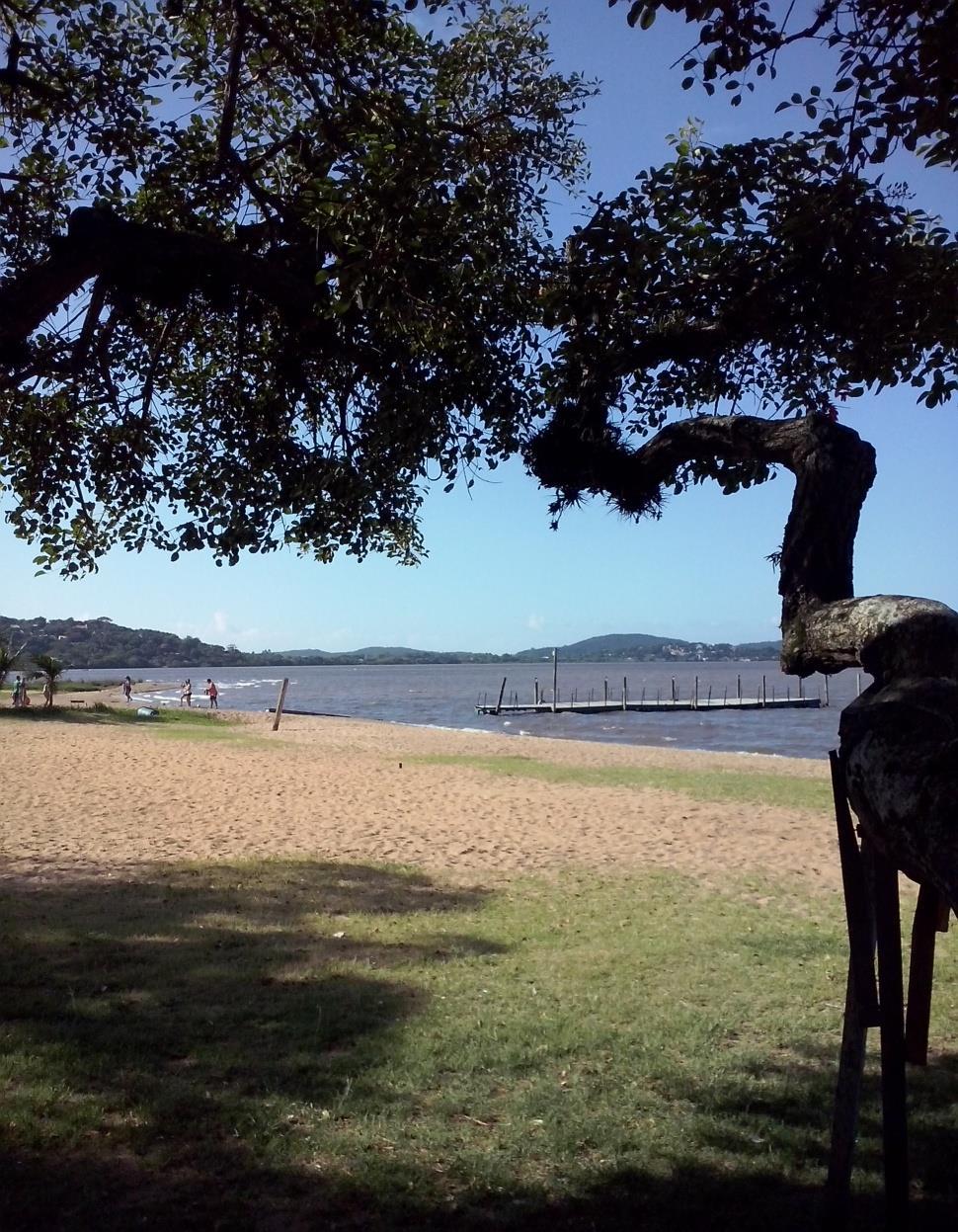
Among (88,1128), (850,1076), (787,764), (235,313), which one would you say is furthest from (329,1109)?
(787,764)

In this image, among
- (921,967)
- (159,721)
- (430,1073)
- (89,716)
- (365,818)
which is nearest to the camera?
(921,967)

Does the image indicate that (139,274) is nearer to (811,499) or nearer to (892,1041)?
(811,499)

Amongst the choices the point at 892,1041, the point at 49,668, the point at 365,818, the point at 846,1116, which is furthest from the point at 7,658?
the point at 892,1041

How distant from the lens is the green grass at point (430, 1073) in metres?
3.84

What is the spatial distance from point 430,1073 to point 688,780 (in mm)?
15668

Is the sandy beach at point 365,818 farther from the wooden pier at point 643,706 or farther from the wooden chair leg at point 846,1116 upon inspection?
the wooden pier at point 643,706

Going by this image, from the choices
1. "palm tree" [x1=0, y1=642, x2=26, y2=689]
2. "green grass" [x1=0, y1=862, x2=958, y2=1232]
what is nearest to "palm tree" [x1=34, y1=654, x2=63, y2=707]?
"palm tree" [x1=0, y1=642, x2=26, y2=689]

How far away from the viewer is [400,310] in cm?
573

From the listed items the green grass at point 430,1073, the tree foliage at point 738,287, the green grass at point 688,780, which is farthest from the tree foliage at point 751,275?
the green grass at point 688,780

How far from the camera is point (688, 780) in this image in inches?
794

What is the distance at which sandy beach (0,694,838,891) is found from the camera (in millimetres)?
11945

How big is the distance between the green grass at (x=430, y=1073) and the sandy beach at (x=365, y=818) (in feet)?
9.95

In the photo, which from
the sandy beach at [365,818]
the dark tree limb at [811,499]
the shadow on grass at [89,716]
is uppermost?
the dark tree limb at [811,499]

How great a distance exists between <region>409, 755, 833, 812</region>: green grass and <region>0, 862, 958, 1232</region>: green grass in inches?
343
